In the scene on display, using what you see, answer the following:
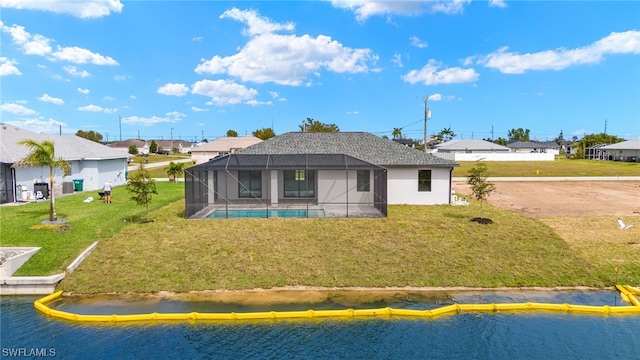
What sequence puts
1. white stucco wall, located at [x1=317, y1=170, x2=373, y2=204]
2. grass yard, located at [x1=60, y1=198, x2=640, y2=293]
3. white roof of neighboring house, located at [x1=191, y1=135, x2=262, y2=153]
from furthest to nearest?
Result: white roof of neighboring house, located at [x1=191, y1=135, x2=262, y2=153], white stucco wall, located at [x1=317, y1=170, x2=373, y2=204], grass yard, located at [x1=60, y1=198, x2=640, y2=293]

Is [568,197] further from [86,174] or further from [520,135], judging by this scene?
[520,135]

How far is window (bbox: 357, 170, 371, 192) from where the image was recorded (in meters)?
24.6

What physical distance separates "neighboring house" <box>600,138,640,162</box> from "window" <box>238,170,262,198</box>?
212ft

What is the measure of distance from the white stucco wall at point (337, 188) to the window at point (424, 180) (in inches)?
121

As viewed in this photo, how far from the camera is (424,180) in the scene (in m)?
24.8

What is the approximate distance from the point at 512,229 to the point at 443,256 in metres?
4.97

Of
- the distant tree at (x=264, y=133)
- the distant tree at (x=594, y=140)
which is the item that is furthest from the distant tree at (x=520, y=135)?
the distant tree at (x=264, y=133)

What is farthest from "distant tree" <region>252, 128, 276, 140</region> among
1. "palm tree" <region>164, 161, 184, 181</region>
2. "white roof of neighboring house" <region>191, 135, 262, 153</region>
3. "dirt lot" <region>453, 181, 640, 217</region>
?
"dirt lot" <region>453, 181, 640, 217</region>

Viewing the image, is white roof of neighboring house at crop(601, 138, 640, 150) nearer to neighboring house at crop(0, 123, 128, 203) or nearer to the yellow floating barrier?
the yellow floating barrier

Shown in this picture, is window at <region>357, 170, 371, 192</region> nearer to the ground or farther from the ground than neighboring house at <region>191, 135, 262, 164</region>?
nearer to the ground

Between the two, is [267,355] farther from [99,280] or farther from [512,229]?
[512,229]

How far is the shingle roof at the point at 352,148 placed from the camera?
24.8 m

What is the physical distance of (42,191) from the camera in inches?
992

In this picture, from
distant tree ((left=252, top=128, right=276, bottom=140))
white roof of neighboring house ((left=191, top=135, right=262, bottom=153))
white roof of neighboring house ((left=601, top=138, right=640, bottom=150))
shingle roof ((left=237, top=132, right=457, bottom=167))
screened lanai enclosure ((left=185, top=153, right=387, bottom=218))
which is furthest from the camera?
distant tree ((left=252, top=128, right=276, bottom=140))
